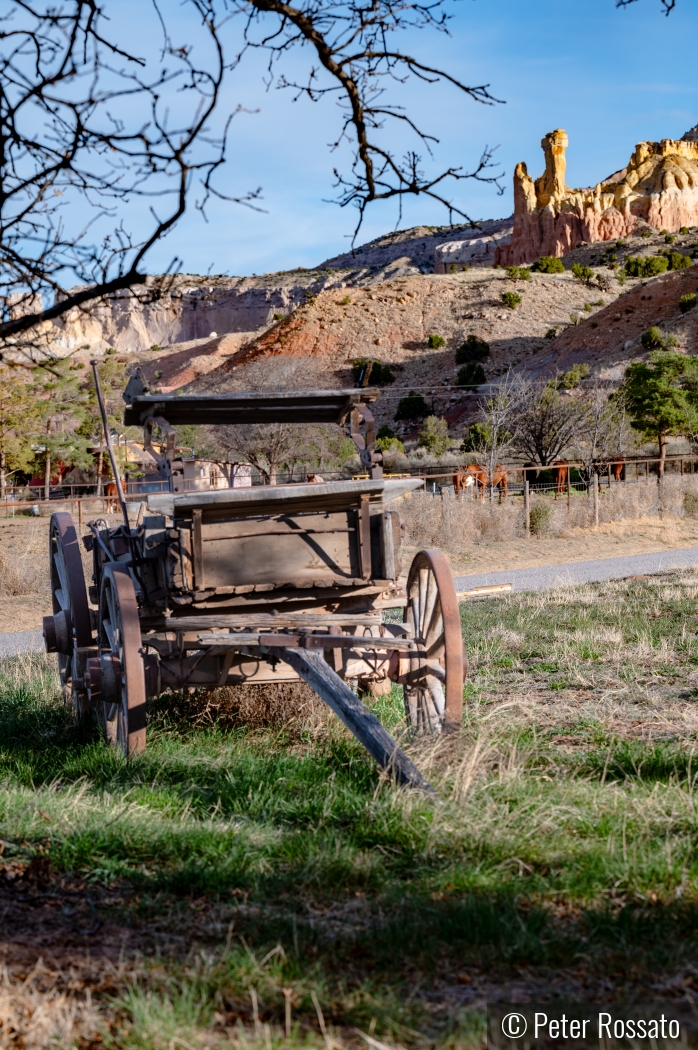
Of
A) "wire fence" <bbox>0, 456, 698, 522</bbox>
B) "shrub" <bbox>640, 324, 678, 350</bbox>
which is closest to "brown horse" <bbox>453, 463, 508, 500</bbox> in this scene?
"wire fence" <bbox>0, 456, 698, 522</bbox>

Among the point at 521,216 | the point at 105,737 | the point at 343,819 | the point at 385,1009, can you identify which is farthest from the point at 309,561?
the point at 521,216

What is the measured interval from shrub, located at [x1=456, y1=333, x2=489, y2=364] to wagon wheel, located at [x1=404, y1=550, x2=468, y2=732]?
57456mm

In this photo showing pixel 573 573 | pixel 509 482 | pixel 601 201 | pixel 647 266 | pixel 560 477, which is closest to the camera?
pixel 573 573

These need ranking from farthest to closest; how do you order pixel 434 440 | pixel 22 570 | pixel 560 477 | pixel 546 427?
1. pixel 434 440
2. pixel 546 427
3. pixel 560 477
4. pixel 22 570

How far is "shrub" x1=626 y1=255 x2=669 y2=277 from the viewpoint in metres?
76.0

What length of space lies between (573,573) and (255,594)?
36.1 feet

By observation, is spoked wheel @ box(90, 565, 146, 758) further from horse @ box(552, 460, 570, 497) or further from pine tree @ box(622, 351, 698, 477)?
pine tree @ box(622, 351, 698, 477)

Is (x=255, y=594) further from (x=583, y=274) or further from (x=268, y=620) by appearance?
(x=583, y=274)

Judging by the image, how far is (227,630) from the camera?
5.89m

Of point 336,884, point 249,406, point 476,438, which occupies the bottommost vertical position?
point 336,884

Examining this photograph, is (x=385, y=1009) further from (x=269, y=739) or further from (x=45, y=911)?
(x=269, y=739)

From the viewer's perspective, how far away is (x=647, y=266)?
76.6 metres

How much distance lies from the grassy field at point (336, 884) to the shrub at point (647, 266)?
7660 centimetres

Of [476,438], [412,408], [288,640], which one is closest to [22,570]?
[288,640]
